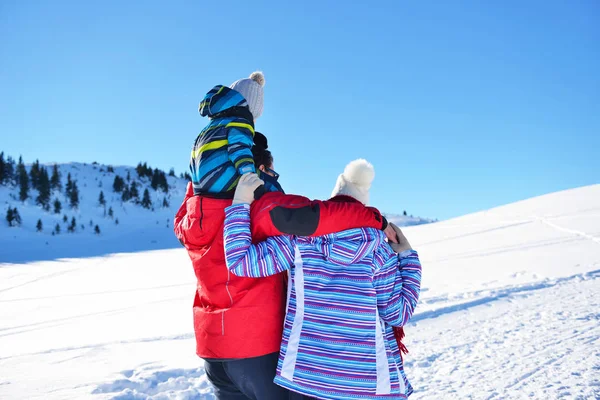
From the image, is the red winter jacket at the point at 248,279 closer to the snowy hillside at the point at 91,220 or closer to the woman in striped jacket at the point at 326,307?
the woman in striped jacket at the point at 326,307

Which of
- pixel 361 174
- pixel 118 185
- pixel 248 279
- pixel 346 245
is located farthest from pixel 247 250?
pixel 118 185

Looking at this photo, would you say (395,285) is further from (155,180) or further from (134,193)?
(155,180)

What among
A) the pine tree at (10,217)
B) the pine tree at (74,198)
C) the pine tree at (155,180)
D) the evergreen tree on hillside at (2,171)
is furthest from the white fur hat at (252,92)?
the pine tree at (155,180)

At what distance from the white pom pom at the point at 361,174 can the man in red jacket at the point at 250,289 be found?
6.4 inches

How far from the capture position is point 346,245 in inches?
62.4

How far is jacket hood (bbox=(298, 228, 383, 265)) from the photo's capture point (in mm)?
1588

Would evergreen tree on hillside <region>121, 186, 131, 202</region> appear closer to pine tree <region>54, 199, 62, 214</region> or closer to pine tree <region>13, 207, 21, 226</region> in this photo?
pine tree <region>54, 199, 62, 214</region>

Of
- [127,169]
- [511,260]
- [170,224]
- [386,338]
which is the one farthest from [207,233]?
[127,169]

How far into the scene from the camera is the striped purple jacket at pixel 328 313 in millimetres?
1568

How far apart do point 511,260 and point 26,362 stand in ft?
28.7

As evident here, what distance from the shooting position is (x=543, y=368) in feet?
11.1

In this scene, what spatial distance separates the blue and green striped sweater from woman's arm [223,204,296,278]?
15 centimetres

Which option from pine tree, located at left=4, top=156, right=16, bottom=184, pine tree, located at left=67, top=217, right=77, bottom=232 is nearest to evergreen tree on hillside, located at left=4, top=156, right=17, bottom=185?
pine tree, located at left=4, top=156, right=16, bottom=184

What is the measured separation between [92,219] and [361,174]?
36249 millimetres
